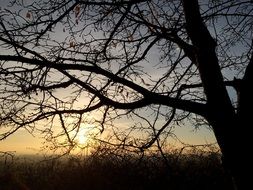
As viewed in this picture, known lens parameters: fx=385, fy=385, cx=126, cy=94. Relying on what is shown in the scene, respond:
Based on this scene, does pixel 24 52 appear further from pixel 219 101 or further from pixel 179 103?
pixel 219 101

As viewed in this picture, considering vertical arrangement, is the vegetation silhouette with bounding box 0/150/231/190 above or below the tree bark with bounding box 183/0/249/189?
above

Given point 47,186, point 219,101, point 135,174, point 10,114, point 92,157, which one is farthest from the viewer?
point 47,186

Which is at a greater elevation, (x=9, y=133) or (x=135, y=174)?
(x=135, y=174)

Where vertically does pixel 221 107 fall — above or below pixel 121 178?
below

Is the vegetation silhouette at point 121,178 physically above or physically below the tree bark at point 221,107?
above

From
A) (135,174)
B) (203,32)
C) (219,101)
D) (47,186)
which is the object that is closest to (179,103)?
(219,101)

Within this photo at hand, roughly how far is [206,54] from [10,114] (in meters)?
2.50

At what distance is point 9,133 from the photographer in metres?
4.77

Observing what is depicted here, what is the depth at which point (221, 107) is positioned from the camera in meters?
4.16

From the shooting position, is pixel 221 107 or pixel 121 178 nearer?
pixel 221 107

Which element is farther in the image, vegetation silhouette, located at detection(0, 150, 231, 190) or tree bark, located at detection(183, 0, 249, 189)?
vegetation silhouette, located at detection(0, 150, 231, 190)

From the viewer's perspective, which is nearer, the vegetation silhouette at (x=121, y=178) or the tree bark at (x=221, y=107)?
the tree bark at (x=221, y=107)

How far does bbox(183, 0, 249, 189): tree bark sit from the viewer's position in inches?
159

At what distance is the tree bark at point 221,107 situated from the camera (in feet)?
13.2
